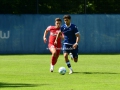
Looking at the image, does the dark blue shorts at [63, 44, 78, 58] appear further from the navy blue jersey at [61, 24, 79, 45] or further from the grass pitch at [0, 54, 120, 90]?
the grass pitch at [0, 54, 120, 90]

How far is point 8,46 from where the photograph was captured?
39969mm

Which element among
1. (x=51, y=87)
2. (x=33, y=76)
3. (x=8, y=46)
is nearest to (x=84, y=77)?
(x=33, y=76)

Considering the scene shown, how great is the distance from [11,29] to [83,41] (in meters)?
4.86

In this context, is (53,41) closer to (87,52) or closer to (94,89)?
(94,89)

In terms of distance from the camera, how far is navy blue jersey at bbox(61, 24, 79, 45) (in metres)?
23.3

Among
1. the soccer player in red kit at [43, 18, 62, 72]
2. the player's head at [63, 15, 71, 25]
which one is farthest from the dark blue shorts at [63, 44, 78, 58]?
the player's head at [63, 15, 71, 25]
